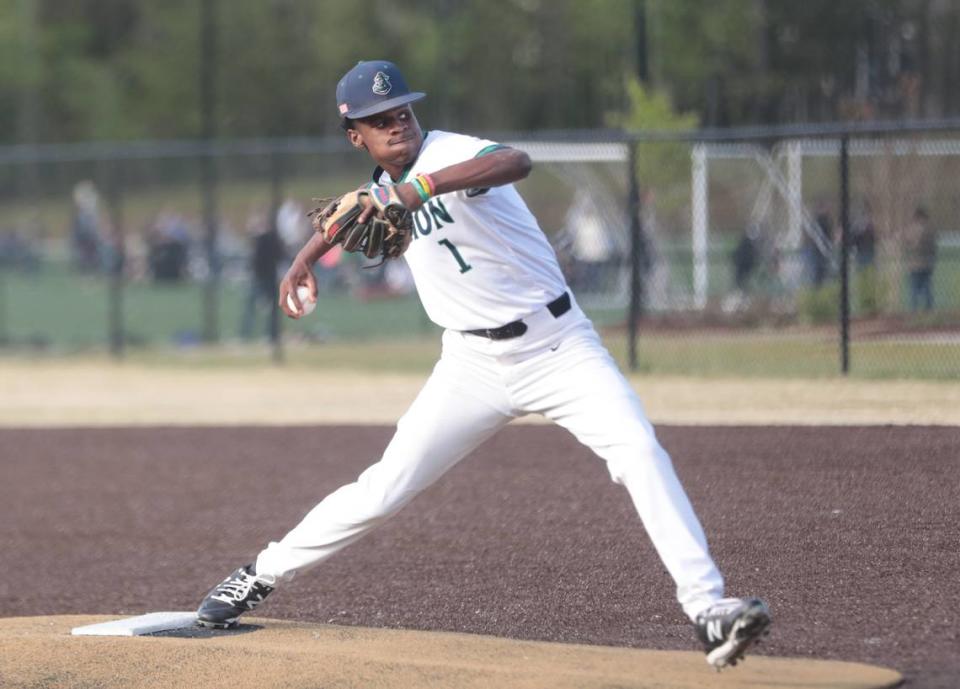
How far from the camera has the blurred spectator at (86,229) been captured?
31.2 metres

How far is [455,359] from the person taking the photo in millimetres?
5656

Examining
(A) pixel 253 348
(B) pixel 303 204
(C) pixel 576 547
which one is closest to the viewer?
(C) pixel 576 547

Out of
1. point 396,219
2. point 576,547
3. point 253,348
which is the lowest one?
point 253,348

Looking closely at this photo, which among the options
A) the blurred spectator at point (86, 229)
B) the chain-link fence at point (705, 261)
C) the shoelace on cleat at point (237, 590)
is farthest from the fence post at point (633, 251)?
the blurred spectator at point (86, 229)

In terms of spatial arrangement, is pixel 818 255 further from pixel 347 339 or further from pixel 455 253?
pixel 455 253

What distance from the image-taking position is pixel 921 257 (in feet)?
51.2

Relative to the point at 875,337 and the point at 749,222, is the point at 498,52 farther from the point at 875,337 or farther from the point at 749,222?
the point at 875,337

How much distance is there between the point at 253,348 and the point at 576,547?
13551 millimetres

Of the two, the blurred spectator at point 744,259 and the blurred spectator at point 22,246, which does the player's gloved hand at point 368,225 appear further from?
the blurred spectator at point 22,246

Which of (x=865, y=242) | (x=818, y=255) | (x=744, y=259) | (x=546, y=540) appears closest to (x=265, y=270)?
(x=744, y=259)

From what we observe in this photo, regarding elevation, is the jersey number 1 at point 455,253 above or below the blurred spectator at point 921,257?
above

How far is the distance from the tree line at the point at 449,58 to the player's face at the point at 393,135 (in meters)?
18.6

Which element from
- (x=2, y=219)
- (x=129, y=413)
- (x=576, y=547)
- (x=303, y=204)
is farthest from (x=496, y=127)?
(x=576, y=547)

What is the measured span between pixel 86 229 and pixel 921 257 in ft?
69.4
